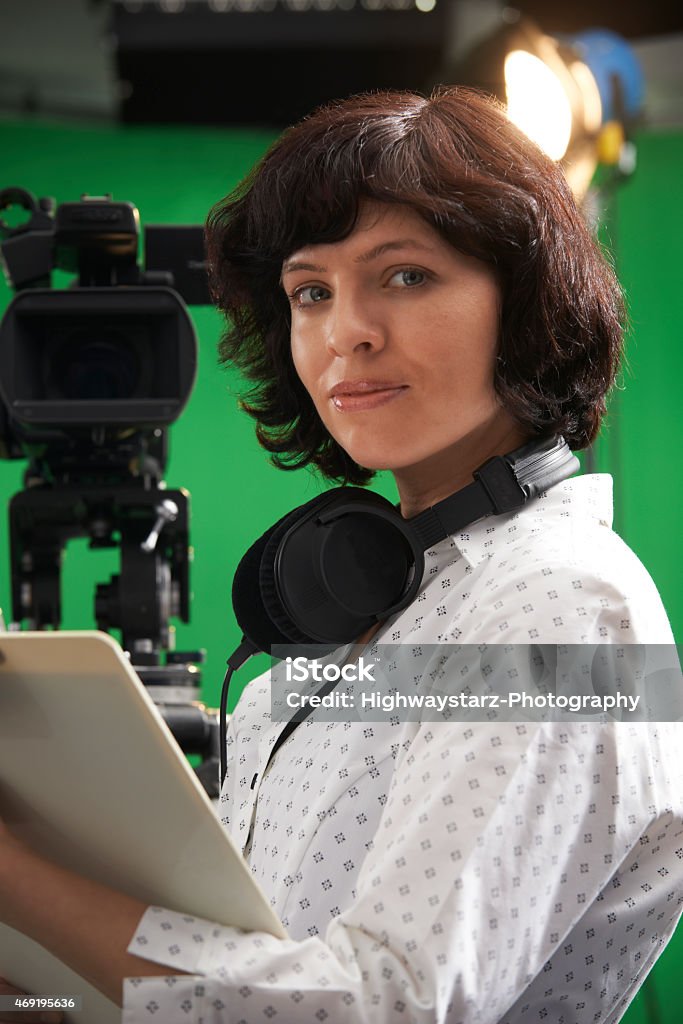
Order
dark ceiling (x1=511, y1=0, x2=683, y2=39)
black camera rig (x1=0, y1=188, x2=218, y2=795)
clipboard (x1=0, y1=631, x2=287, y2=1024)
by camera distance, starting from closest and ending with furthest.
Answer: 1. clipboard (x1=0, y1=631, x2=287, y2=1024)
2. black camera rig (x1=0, y1=188, x2=218, y2=795)
3. dark ceiling (x1=511, y1=0, x2=683, y2=39)

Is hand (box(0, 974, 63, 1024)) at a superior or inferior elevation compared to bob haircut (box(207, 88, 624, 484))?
inferior

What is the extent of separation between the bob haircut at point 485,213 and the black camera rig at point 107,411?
0.41 metres

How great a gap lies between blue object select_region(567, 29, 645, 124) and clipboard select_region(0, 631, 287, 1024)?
7.68ft

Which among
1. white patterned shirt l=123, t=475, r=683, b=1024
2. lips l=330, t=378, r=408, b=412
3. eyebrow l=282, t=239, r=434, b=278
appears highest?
eyebrow l=282, t=239, r=434, b=278

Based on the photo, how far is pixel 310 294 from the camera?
1.03 m

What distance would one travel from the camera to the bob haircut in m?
0.93

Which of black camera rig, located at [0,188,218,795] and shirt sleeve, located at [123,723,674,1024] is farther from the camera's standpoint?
black camera rig, located at [0,188,218,795]

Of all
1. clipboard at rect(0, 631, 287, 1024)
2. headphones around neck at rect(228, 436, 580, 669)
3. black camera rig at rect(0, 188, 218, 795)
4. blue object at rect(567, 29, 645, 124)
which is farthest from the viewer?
blue object at rect(567, 29, 645, 124)

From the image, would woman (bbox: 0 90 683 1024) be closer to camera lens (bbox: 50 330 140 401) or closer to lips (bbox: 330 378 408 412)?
lips (bbox: 330 378 408 412)

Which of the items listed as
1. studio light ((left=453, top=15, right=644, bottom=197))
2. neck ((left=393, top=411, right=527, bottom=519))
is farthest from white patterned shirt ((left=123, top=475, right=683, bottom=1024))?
studio light ((left=453, top=15, right=644, bottom=197))

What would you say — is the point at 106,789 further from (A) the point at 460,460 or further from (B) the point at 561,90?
(B) the point at 561,90

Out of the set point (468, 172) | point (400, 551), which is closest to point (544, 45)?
point (468, 172)

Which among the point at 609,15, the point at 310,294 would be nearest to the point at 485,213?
the point at 310,294

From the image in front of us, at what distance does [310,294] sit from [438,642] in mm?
352
